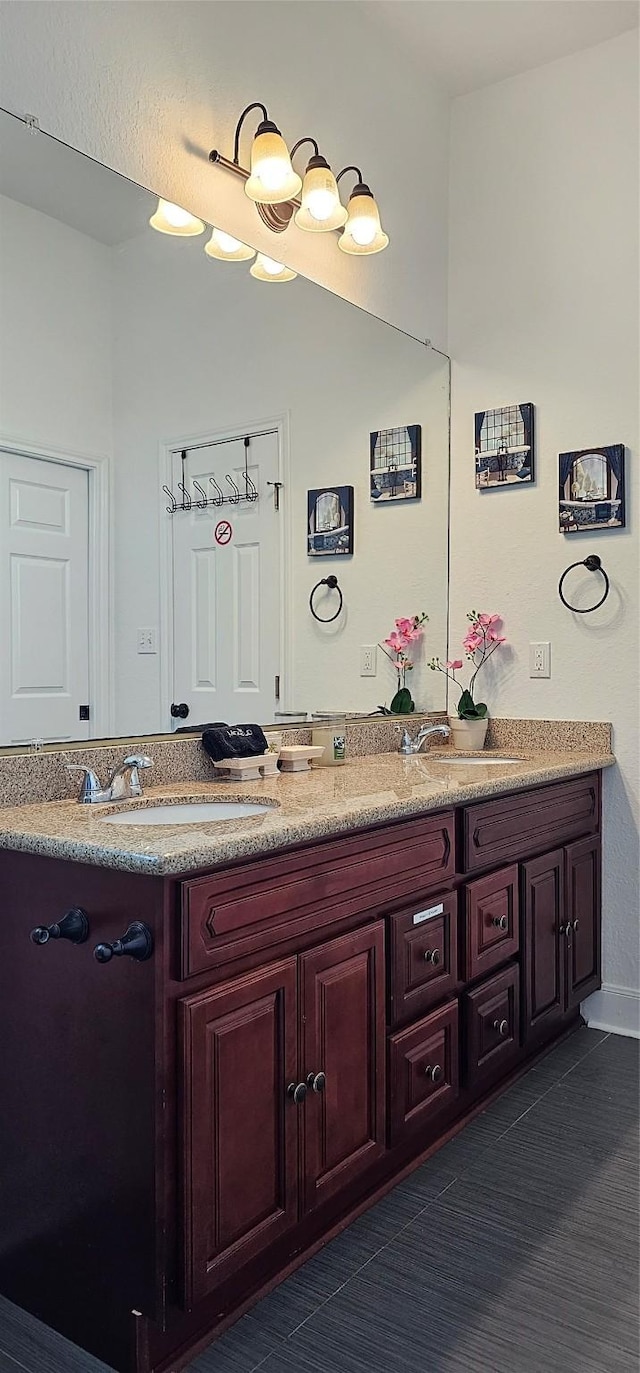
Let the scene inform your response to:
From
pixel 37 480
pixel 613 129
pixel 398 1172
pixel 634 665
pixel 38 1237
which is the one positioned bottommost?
pixel 398 1172

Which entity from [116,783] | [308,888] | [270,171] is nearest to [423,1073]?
[308,888]

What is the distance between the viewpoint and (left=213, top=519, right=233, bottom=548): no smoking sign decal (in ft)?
7.32

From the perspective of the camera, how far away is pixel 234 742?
216 cm

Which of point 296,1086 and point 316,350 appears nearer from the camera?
point 296,1086

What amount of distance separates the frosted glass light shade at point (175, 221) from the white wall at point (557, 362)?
124 centimetres

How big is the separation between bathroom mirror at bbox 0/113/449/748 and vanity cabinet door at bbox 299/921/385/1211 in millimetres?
670

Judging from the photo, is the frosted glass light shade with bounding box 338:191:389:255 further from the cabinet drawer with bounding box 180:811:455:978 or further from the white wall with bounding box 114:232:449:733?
the cabinet drawer with bounding box 180:811:455:978

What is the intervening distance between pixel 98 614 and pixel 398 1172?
4.29 ft

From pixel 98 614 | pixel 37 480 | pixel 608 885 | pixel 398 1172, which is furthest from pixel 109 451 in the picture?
pixel 608 885

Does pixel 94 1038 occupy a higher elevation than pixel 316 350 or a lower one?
lower

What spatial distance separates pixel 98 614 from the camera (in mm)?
1882

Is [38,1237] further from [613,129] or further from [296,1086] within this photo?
[613,129]

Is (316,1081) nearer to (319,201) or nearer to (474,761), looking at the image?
(474,761)

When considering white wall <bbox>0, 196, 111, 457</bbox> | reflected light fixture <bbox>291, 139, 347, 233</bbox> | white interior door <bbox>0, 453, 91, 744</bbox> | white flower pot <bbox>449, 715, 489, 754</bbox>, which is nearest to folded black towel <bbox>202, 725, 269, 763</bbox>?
white interior door <bbox>0, 453, 91, 744</bbox>
